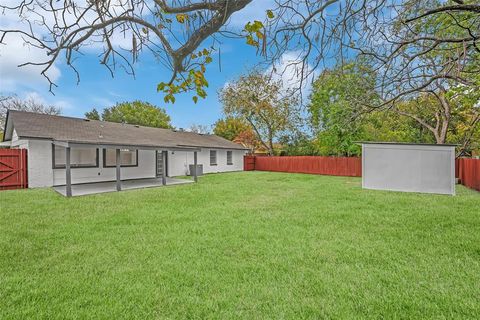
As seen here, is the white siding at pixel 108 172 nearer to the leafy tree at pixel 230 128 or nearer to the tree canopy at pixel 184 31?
the tree canopy at pixel 184 31

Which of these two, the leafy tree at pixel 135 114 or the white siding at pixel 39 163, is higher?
the leafy tree at pixel 135 114

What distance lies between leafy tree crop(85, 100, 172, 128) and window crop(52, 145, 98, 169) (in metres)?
18.3

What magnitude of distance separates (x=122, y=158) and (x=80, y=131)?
7.89 feet

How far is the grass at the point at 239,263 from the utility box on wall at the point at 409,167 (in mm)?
4137

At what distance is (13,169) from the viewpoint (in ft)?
36.2

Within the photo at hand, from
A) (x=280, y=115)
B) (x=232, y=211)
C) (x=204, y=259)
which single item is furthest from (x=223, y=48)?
(x=280, y=115)

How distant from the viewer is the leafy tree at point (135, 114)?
3097cm

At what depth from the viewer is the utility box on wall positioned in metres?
10.6

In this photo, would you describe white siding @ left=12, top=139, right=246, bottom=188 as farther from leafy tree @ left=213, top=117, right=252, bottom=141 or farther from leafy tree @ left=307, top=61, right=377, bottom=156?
leafy tree @ left=213, top=117, right=252, bottom=141

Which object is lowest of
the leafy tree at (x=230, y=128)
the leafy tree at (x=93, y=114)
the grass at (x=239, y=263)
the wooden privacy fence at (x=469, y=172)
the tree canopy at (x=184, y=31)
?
the grass at (x=239, y=263)

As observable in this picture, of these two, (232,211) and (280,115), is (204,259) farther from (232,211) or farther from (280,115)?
(280,115)

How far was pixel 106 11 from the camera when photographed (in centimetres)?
232

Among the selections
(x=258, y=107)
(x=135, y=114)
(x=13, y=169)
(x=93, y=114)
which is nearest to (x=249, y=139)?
(x=258, y=107)

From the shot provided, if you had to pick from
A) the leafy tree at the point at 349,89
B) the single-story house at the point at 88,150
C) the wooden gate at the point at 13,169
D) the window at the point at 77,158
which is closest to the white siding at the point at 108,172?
the single-story house at the point at 88,150
